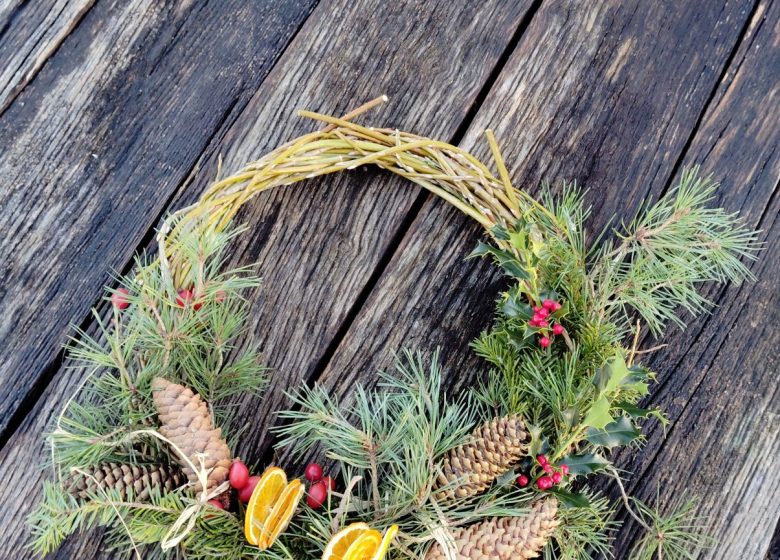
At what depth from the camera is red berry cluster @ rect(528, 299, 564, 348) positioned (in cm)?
94

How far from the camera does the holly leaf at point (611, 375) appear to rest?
823mm

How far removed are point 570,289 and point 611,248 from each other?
0.59ft

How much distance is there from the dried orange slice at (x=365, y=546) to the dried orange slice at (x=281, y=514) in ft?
0.31

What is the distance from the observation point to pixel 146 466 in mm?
920

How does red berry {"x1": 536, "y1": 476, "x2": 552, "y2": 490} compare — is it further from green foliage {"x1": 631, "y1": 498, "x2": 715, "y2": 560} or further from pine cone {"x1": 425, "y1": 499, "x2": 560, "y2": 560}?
green foliage {"x1": 631, "y1": 498, "x2": 715, "y2": 560}

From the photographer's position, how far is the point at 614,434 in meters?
0.88

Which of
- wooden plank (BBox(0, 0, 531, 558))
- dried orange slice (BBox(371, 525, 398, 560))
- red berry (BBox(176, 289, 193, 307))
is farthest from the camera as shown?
wooden plank (BBox(0, 0, 531, 558))

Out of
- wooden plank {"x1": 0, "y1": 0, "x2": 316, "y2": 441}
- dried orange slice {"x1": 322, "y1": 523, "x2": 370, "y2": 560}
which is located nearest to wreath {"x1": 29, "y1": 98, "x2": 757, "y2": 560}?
dried orange slice {"x1": 322, "y1": 523, "x2": 370, "y2": 560}

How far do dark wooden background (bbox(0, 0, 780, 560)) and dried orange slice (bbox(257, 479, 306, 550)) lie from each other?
0.68 ft

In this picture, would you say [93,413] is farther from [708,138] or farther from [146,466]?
[708,138]

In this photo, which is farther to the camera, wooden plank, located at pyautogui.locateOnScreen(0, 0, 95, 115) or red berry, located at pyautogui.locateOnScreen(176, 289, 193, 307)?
wooden plank, located at pyautogui.locateOnScreen(0, 0, 95, 115)

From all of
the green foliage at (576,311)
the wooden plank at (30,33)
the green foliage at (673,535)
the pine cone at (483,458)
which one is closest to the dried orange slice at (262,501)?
the pine cone at (483,458)

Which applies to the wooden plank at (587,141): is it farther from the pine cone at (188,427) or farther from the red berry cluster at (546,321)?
the pine cone at (188,427)

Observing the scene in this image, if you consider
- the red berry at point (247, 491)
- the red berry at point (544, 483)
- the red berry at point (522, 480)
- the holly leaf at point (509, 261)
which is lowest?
the red berry at point (247, 491)
